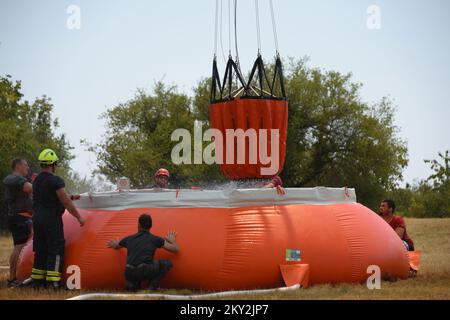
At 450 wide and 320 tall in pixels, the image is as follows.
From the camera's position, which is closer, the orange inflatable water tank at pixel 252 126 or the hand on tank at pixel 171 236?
the hand on tank at pixel 171 236

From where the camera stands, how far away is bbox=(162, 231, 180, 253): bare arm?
9.45 meters

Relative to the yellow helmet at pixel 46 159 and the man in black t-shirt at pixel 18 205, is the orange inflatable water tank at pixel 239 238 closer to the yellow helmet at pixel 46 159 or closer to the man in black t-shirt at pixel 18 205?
the man in black t-shirt at pixel 18 205

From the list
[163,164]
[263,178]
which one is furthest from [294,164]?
[263,178]

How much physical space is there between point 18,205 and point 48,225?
1138 mm

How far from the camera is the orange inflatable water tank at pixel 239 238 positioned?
30.8ft

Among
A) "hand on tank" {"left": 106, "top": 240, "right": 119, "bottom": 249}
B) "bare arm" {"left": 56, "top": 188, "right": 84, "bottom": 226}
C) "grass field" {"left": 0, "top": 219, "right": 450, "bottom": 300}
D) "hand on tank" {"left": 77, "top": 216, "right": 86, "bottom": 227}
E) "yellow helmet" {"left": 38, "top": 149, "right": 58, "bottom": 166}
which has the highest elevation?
"yellow helmet" {"left": 38, "top": 149, "right": 58, "bottom": 166}

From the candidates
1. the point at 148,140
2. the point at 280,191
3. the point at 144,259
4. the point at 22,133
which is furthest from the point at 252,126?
the point at 148,140

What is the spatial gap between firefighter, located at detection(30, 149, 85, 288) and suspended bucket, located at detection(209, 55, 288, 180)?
2.76 meters

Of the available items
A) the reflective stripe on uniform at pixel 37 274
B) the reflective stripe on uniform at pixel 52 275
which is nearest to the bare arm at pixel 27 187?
the reflective stripe on uniform at pixel 37 274

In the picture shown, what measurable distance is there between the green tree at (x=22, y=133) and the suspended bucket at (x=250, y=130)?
66.2ft

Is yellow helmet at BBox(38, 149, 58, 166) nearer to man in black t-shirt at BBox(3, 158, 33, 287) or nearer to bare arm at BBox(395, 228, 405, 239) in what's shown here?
man in black t-shirt at BBox(3, 158, 33, 287)

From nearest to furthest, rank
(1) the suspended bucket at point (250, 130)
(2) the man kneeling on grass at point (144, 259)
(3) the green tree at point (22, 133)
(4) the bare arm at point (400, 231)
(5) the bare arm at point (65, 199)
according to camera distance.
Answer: (2) the man kneeling on grass at point (144, 259) → (5) the bare arm at point (65, 199) → (1) the suspended bucket at point (250, 130) → (4) the bare arm at point (400, 231) → (3) the green tree at point (22, 133)

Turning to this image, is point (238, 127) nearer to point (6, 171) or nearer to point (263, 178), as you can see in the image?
point (263, 178)

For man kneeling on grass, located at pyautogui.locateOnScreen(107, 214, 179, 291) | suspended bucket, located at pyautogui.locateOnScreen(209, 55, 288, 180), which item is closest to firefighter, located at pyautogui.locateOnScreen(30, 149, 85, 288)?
man kneeling on grass, located at pyautogui.locateOnScreen(107, 214, 179, 291)
